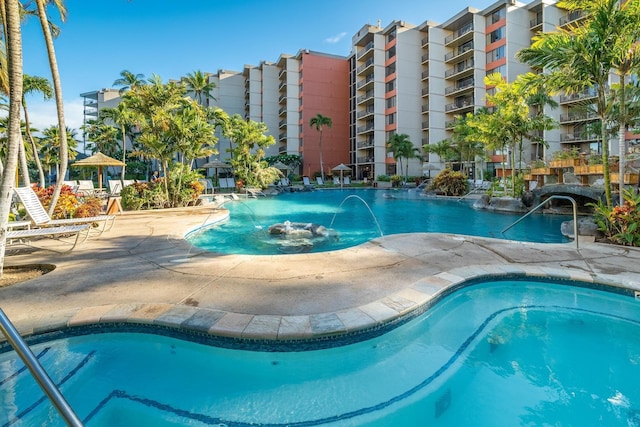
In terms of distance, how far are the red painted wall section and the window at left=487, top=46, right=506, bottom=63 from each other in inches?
793

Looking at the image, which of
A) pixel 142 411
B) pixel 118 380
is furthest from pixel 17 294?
pixel 142 411

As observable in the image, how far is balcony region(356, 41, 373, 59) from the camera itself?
4306 centimetres

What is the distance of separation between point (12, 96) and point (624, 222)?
408 inches

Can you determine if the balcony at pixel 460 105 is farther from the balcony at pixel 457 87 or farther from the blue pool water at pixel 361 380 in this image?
the blue pool water at pixel 361 380

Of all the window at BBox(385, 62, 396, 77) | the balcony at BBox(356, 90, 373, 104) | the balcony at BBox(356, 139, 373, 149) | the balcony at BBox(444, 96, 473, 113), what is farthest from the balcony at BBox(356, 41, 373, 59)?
Answer: the balcony at BBox(444, 96, 473, 113)

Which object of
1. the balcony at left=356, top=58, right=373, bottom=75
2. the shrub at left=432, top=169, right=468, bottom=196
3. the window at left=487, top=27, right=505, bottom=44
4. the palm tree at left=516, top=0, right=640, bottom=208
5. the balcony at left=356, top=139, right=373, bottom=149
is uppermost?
the balcony at left=356, top=58, right=373, bottom=75

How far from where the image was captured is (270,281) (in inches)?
165

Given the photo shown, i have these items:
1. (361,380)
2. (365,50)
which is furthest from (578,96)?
(361,380)

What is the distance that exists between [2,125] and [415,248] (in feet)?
91.8

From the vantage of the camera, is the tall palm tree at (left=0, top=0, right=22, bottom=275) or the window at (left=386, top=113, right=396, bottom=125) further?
the window at (left=386, top=113, right=396, bottom=125)

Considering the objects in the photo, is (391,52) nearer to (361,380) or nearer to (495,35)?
(495,35)

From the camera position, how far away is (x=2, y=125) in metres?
21.4

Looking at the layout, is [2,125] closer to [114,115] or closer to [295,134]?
[114,115]

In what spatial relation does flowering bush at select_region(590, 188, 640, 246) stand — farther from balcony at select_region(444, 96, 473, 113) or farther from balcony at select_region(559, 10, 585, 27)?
balcony at select_region(444, 96, 473, 113)
